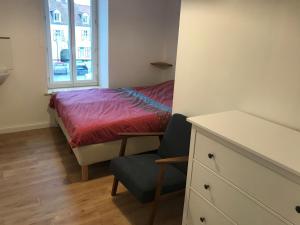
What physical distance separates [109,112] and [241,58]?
1680mm

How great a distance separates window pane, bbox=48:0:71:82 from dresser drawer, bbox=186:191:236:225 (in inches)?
129

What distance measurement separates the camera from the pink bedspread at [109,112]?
263 cm

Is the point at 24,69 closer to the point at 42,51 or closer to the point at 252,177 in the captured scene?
the point at 42,51

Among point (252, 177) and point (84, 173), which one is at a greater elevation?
point (252, 177)

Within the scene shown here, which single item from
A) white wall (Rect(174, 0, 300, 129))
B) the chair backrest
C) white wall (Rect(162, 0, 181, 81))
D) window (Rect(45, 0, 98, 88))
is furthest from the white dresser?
window (Rect(45, 0, 98, 88))

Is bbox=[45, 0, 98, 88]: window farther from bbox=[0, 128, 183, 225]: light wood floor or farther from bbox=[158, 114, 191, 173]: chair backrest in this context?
bbox=[158, 114, 191, 173]: chair backrest

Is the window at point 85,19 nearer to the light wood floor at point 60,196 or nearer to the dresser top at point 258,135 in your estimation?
the light wood floor at point 60,196

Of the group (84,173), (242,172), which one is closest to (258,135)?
(242,172)

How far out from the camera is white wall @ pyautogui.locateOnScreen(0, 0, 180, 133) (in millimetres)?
3584

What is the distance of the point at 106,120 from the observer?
2746 millimetres

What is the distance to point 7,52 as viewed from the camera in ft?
11.5

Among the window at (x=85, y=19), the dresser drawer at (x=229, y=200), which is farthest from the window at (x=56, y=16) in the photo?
the dresser drawer at (x=229, y=200)

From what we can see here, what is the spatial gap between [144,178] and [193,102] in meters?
0.80

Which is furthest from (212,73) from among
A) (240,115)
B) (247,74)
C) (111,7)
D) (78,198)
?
(111,7)
